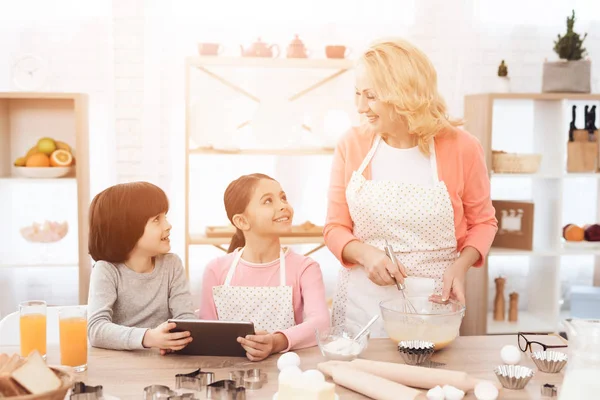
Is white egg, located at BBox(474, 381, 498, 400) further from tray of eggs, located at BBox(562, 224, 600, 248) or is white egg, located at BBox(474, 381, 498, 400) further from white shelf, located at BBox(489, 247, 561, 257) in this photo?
tray of eggs, located at BBox(562, 224, 600, 248)

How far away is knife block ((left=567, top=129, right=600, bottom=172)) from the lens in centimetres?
396

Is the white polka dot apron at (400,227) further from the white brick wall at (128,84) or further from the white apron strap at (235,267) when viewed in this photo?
the white brick wall at (128,84)

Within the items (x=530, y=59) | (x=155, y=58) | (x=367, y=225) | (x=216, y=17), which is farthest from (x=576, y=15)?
(x=367, y=225)

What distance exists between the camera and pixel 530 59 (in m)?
4.30

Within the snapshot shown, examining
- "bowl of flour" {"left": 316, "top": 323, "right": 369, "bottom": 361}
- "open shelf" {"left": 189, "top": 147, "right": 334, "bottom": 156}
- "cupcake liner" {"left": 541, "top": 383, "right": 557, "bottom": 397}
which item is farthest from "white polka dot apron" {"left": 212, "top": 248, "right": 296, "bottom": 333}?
"open shelf" {"left": 189, "top": 147, "right": 334, "bottom": 156}

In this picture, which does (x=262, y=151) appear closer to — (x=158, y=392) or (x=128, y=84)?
(x=128, y=84)

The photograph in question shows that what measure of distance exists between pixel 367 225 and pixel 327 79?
1.86 metres

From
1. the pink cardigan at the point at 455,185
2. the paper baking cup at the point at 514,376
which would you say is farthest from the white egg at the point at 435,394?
the pink cardigan at the point at 455,185

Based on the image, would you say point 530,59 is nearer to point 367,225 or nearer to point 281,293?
point 367,225

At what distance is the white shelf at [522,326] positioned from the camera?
4039 mm

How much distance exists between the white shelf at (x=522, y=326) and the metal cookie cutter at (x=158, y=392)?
111 inches

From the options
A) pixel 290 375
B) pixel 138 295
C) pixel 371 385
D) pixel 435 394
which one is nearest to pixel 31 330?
pixel 138 295

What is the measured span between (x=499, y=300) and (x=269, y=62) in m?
1.82

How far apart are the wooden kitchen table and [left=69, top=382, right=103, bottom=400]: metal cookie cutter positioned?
0.17 ft
